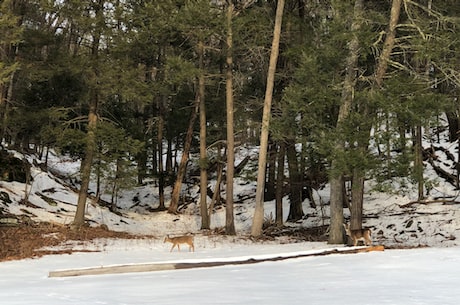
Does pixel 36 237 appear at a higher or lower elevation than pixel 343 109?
lower

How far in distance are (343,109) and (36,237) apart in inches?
379

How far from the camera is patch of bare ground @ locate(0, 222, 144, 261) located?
11359 mm

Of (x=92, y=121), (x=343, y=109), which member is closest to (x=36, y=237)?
(x=92, y=121)

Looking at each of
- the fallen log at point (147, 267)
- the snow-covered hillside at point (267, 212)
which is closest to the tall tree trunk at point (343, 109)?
the snow-covered hillside at point (267, 212)

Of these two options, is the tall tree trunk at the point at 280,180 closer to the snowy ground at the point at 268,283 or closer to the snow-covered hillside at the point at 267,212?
the snow-covered hillside at the point at 267,212

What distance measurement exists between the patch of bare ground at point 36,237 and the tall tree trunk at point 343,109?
7.34 m

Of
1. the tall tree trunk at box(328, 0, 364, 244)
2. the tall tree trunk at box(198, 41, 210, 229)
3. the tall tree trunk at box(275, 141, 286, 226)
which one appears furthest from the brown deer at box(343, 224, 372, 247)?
the tall tree trunk at box(198, 41, 210, 229)

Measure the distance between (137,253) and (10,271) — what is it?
3.68m

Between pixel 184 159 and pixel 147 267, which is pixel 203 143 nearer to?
pixel 184 159

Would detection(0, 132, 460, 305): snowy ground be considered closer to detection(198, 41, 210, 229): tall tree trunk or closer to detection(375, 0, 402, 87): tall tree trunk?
detection(198, 41, 210, 229): tall tree trunk

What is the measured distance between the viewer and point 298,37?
57.3 ft

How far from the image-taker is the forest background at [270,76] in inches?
479

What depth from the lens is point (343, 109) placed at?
13023 millimetres

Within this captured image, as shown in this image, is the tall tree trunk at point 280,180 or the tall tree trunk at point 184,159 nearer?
the tall tree trunk at point 280,180
